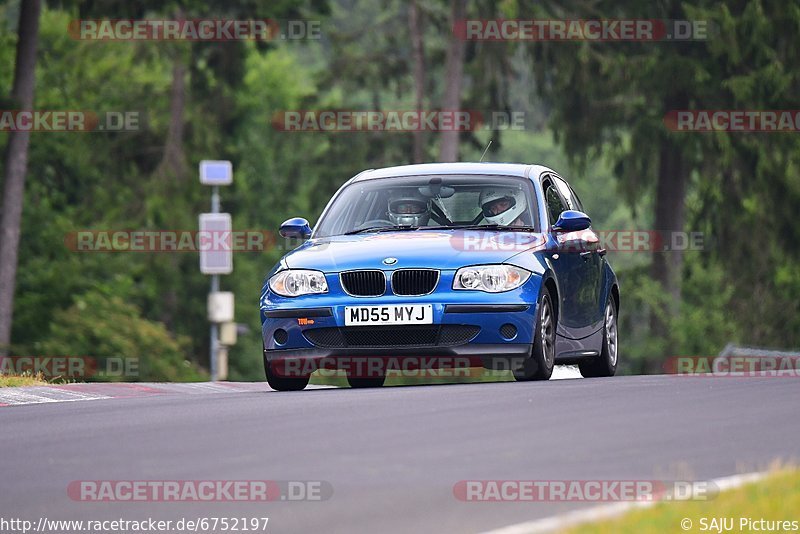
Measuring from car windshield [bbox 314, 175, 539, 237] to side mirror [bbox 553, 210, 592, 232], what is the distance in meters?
0.21

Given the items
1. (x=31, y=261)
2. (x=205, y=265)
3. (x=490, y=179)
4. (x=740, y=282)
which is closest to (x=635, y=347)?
(x=740, y=282)

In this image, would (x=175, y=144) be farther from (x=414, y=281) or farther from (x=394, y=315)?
(x=394, y=315)

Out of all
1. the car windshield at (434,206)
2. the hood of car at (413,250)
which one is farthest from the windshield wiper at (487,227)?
the hood of car at (413,250)

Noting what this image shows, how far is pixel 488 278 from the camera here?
14.7 m

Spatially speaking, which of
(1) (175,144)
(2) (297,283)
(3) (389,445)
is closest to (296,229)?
(2) (297,283)

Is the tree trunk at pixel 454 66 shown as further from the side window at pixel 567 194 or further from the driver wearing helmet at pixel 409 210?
the driver wearing helmet at pixel 409 210

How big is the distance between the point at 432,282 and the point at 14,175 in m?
21.2

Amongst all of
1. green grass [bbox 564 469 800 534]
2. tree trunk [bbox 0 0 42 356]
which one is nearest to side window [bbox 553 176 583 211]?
green grass [bbox 564 469 800 534]

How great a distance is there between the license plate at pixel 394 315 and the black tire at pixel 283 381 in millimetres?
1077

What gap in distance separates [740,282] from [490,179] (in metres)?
28.3

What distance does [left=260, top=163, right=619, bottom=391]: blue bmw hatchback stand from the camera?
14602 mm

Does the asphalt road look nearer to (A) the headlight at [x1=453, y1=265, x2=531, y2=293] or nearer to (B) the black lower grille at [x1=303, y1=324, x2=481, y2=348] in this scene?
(B) the black lower grille at [x1=303, y1=324, x2=481, y2=348]

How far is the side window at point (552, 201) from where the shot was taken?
16.3 m

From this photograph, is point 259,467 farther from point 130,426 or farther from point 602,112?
point 602,112
